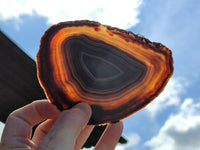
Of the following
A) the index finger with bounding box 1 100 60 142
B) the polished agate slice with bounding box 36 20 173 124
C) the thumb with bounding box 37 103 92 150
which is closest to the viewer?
the thumb with bounding box 37 103 92 150

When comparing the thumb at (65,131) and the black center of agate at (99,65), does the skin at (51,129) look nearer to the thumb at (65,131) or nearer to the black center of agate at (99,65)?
the thumb at (65,131)

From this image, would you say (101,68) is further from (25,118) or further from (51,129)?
(25,118)

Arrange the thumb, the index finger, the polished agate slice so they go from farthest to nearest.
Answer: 1. the index finger
2. the polished agate slice
3. the thumb

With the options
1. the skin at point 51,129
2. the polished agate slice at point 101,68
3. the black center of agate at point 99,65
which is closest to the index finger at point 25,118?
the skin at point 51,129

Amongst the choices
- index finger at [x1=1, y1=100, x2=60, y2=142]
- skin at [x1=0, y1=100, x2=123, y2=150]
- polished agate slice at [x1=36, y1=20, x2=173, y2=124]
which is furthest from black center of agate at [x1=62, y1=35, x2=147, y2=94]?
index finger at [x1=1, y1=100, x2=60, y2=142]

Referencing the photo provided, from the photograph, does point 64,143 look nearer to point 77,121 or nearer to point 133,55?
point 77,121

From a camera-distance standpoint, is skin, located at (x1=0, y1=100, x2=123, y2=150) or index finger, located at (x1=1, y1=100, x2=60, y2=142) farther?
index finger, located at (x1=1, y1=100, x2=60, y2=142)

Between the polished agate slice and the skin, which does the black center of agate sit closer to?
the polished agate slice

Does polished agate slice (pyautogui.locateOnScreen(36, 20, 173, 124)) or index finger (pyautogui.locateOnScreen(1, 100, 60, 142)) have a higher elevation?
polished agate slice (pyautogui.locateOnScreen(36, 20, 173, 124))
